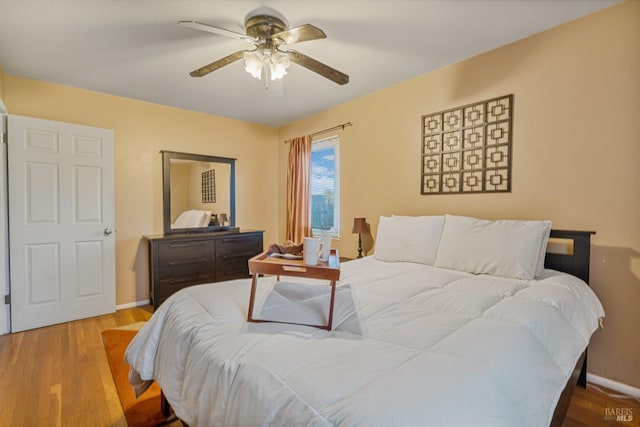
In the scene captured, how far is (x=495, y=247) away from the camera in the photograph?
2.04 meters

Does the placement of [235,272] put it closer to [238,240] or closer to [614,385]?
[238,240]

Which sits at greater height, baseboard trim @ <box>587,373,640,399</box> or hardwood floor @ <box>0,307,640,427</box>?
baseboard trim @ <box>587,373,640,399</box>

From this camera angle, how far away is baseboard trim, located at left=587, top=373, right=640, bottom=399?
188cm

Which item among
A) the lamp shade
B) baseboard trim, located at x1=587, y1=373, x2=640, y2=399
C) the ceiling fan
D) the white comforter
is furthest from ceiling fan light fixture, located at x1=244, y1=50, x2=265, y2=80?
baseboard trim, located at x1=587, y1=373, x2=640, y2=399

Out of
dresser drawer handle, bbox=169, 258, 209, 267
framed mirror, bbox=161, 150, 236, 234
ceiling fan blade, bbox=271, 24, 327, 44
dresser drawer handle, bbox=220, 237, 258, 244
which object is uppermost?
ceiling fan blade, bbox=271, 24, 327, 44

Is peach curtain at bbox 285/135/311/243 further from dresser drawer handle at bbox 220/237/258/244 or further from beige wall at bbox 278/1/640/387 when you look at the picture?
beige wall at bbox 278/1/640/387

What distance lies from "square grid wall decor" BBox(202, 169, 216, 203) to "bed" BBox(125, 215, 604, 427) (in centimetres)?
257

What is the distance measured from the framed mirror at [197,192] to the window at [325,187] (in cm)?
118

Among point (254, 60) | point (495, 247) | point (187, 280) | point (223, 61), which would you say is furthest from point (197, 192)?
point (495, 247)

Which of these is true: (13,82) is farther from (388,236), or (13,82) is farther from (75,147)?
(388,236)

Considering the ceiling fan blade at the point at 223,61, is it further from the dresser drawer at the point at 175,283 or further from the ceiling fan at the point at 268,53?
the dresser drawer at the point at 175,283

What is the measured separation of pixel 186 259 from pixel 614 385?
151 inches

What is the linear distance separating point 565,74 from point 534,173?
70 cm

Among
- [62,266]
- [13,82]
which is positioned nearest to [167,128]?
[13,82]
